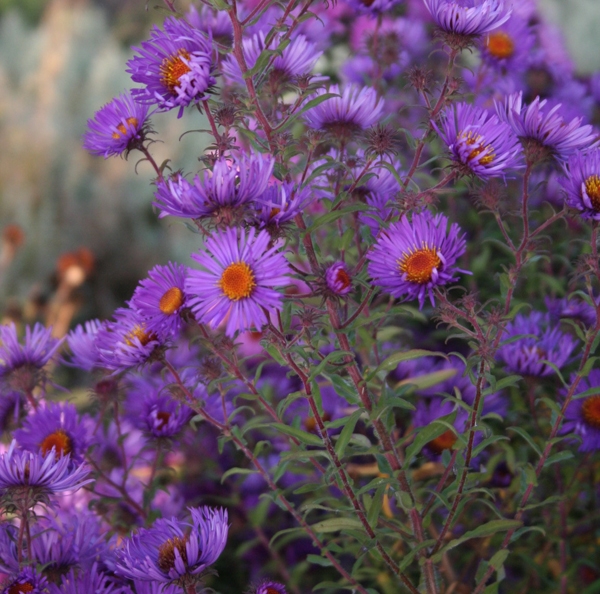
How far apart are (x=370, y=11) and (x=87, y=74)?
2574 mm

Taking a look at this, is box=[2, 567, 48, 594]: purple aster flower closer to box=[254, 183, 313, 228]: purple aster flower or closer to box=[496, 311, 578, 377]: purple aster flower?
box=[254, 183, 313, 228]: purple aster flower

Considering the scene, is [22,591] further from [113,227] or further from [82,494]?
[113,227]

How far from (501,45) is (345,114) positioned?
0.44 metres

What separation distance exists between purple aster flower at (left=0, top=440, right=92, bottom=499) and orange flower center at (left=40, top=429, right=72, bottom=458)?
4.4 inches

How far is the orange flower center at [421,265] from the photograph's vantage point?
568 millimetres

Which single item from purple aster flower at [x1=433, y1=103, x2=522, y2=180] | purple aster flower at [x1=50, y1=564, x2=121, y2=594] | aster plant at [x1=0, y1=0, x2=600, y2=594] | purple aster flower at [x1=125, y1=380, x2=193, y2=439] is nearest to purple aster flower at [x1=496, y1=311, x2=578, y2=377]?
aster plant at [x1=0, y1=0, x2=600, y2=594]

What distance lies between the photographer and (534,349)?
2.60ft

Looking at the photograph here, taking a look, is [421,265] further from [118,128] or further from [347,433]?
[118,128]

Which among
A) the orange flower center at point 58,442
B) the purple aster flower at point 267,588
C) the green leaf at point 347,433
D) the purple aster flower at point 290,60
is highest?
A: the purple aster flower at point 290,60

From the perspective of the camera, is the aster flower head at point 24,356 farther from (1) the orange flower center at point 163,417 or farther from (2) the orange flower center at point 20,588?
(2) the orange flower center at point 20,588

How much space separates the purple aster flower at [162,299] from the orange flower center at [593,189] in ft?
1.06

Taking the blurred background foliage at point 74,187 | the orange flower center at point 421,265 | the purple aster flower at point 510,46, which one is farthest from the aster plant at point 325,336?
the blurred background foliage at point 74,187

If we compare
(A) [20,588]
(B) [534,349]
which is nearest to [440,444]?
(B) [534,349]

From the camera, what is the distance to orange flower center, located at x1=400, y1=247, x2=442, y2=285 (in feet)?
1.86
